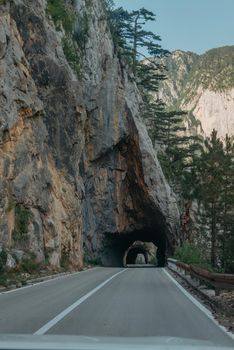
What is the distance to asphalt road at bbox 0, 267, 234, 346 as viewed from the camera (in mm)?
9172

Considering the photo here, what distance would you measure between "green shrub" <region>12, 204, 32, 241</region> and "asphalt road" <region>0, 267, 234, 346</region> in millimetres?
10470

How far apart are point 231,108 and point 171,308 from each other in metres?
189

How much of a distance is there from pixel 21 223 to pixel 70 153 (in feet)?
36.1

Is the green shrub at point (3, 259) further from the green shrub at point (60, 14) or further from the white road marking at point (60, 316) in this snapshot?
the green shrub at point (60, 14)

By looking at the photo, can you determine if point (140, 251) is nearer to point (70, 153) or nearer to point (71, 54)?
point (71, 54)

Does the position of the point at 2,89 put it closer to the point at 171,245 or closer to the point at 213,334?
the point at 213,334

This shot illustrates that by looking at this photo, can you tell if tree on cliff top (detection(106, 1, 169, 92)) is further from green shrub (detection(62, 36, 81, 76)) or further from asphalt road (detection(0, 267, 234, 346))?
asphalt road (detection(0, 267, 234, 346))

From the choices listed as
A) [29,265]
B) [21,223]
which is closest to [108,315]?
[29,265]

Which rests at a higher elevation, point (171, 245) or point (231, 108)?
point (231, 108)

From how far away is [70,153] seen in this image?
126 feet

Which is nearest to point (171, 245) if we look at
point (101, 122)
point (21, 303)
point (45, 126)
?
point (101, 122)

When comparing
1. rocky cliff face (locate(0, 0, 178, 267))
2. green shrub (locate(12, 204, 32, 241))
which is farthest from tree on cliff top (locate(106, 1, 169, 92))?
green shrub (locate(12, 204, 32, 241))

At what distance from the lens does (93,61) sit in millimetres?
50656

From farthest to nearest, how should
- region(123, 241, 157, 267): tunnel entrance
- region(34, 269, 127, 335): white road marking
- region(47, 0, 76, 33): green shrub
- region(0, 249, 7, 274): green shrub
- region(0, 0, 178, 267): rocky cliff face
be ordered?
region(123, 241, 157, 267): tunnel entrance, region(47, 0, 76, 33): green shrub, region(0, 0, 178, 267): rocky cliff face, region(0, 249, 7, 274): green shrub, region(34, 269, 127, 335): white road marking
